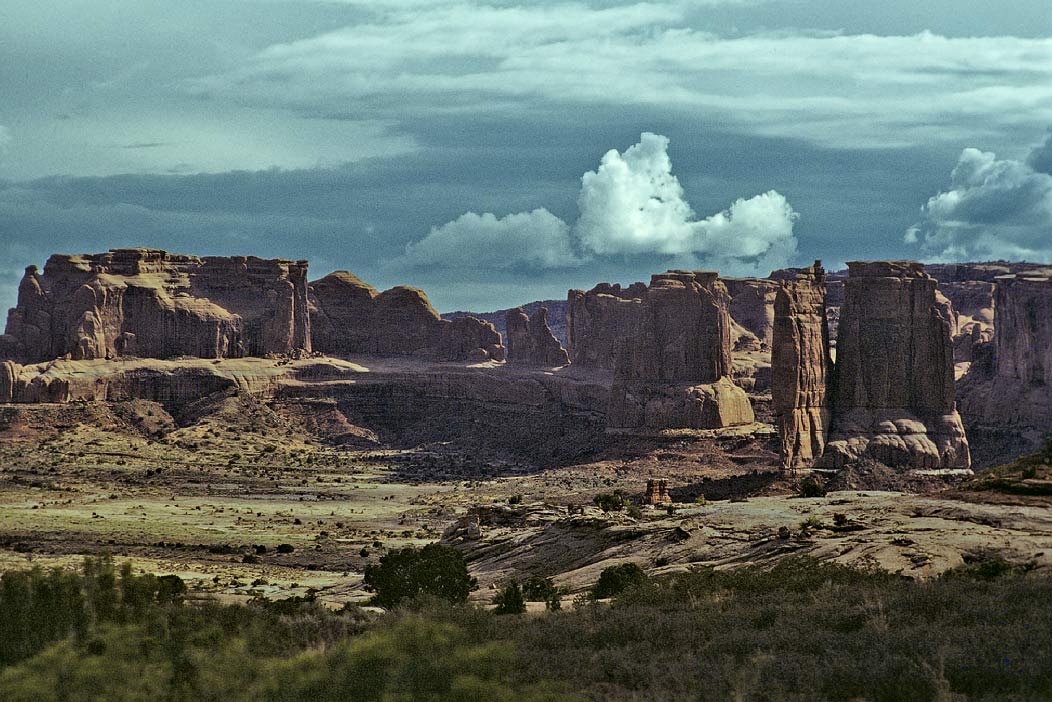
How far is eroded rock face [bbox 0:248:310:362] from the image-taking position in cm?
14338

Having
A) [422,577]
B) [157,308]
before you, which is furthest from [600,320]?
[422,577]

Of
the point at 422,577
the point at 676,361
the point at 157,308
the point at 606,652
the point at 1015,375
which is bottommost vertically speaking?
the point at 422,577

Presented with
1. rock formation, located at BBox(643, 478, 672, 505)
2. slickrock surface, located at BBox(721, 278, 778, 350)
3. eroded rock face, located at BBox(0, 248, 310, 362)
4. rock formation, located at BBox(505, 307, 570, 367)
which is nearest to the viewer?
rock formation, located at BBox(643, 478, 672, 505)

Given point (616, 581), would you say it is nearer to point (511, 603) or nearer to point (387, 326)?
point (511, 603)

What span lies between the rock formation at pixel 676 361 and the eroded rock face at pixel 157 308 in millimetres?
53245

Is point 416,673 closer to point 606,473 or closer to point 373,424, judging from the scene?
point 606,473

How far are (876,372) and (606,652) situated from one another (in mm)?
72223

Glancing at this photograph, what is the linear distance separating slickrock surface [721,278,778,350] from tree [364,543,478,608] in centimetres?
12260

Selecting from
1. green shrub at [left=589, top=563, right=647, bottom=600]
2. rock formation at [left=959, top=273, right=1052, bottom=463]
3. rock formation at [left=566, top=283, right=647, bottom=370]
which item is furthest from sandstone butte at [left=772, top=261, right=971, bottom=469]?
green shrub at [left=589, top=563, right=647, bottom=600]

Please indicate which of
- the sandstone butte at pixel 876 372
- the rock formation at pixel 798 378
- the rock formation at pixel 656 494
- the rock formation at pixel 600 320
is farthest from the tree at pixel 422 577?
the rock formation at pixel 600 320

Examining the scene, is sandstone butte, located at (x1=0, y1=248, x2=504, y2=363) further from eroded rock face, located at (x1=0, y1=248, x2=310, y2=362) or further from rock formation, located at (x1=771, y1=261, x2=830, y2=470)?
rock formation, located at (x1=771, y1=261, x2=830, y2=470)

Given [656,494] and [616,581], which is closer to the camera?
[616,581]

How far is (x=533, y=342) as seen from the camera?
553 ft

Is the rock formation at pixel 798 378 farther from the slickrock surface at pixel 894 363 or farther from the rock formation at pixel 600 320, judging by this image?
the rock formation at pixel 600 320
